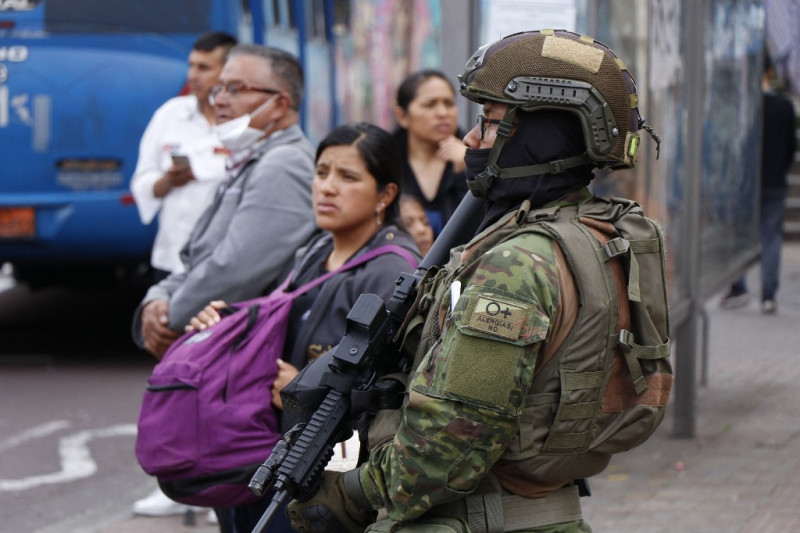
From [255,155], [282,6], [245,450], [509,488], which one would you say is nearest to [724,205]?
[282,6]

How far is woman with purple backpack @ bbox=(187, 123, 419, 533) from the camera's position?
3.32m

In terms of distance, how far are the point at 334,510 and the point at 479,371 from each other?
476 mm

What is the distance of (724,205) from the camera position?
305 inches

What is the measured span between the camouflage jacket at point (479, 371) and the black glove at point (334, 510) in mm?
157

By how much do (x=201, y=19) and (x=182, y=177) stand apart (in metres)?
2.98

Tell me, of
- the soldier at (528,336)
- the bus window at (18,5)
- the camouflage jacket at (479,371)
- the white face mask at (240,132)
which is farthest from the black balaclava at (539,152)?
the bus window at (18,5)

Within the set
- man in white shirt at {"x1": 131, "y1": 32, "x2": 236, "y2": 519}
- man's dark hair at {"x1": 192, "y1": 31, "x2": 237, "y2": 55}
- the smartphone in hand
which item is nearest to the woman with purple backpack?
man in white shirt at {"x1": 131, "y1": 32, "x2": 236, "y2": 519}

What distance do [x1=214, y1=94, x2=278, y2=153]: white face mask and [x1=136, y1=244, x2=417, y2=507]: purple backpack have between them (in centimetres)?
94

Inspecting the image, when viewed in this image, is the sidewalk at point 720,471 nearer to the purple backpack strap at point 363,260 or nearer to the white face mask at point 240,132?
the white face mask at point 240,132

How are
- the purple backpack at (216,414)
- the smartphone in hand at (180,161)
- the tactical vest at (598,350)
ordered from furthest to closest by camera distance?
the smartphone in hand at (180,161), the purple backpack at (216,414), the tactical vest at (598,350)

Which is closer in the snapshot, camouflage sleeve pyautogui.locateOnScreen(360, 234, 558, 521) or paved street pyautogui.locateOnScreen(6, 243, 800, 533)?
camouflage sleeve pyautogui.locateOnScreen(360, 234, 558, 521)

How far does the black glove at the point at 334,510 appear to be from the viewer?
2.45 m

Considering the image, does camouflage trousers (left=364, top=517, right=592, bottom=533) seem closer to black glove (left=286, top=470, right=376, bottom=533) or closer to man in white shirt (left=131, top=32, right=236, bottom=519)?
black glove (left=286, top=470, right=376, bottom=533)

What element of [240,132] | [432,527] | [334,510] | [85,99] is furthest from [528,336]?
[85,99]
